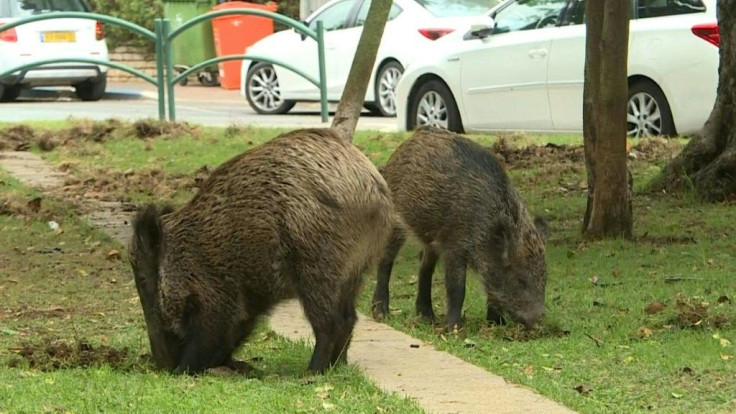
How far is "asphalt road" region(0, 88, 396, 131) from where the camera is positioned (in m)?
18.0

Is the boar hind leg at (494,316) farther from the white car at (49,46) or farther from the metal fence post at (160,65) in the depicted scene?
the white car at (49,46)

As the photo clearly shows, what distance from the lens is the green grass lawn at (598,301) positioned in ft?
19.4

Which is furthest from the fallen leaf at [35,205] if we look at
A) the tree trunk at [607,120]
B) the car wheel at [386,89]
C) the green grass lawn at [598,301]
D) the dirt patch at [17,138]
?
the car wheel at [386,89]

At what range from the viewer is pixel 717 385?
581cm

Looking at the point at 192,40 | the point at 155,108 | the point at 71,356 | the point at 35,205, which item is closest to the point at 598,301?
the point at 71,356

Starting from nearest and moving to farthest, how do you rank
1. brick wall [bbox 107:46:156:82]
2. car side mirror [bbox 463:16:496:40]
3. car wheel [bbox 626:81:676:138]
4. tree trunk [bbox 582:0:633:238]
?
tree trunk [bbox 582:0:633:238] < car wheel [bbox 626:81:676:138] < car side mirror [bbox 463:16:496:40] < brick wall [bbox 107:46:156:82]

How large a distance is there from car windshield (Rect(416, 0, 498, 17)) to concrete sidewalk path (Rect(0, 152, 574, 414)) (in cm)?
1116

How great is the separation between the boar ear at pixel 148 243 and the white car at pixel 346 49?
39.8ft

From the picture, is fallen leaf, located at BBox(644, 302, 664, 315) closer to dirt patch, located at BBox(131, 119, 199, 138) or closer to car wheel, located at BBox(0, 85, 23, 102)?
dirt patch, located at BBox(131, 119, 199, 138)

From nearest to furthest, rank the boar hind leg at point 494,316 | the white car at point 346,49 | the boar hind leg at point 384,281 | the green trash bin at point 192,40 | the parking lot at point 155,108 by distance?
the boar hind leg at point 494,316, the boar hind leg at point 384,281, the parking lot at point 155,108, the white car at point 346,49, the green trash bin at point 192,40

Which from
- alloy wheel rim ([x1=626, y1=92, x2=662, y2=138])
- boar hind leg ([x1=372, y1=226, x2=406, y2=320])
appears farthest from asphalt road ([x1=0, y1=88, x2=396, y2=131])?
boar hind leg ([x1=372, y1=226, x2=406, y2=320])

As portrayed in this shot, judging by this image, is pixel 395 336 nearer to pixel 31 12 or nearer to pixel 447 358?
pixel 447 358

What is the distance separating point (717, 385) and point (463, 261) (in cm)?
194

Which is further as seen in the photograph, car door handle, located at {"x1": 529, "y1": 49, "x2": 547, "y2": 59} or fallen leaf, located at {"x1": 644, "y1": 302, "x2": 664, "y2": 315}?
car door handle, located at {"x1": 529, "y1": 49, "x2": 547, "y2": 59}
